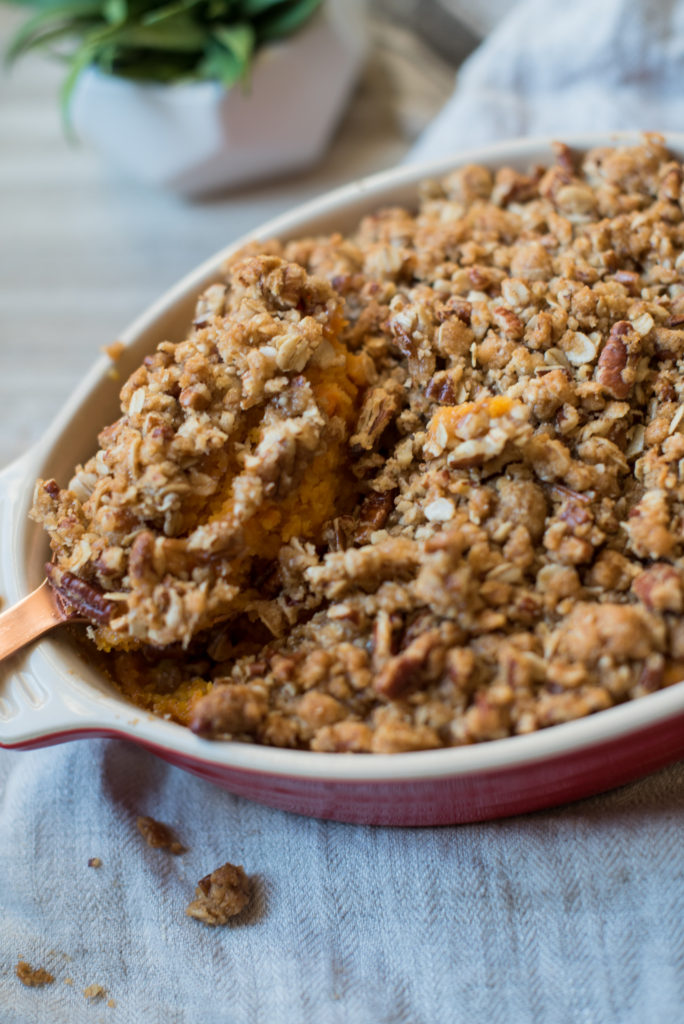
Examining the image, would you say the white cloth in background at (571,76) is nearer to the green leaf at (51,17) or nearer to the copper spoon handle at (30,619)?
the green leaf at (51,17)

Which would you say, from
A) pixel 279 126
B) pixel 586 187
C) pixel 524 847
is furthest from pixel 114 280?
pixel 524 847

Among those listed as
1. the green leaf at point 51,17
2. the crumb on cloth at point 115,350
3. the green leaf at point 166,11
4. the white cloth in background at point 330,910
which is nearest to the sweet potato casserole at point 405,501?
the crumb on cloth at point 115,350

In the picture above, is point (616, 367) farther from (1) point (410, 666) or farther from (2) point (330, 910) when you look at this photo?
(2) point (330, 910)

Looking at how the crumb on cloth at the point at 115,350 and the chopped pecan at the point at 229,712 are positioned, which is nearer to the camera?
the chopped pecan at the point at 229,712

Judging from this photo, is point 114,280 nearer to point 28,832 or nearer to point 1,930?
point 28,832

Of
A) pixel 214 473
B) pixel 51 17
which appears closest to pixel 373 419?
pixel 214 473

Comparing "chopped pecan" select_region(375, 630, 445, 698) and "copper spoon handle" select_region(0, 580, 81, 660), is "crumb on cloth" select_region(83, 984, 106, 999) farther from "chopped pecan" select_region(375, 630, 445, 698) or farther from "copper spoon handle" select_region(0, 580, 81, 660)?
Result: "chopped pecan" select_region(375, 630, 445, 698)
